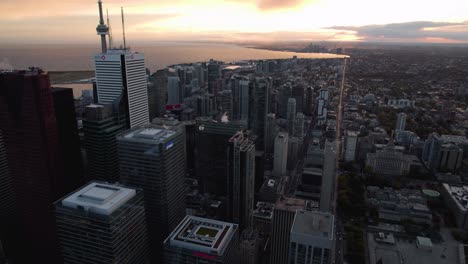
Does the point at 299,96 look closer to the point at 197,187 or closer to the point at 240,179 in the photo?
the point at 197,187

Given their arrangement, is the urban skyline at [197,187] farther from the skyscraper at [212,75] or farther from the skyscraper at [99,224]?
the skyscraper at [212,75]

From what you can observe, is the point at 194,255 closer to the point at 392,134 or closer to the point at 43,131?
the point at 43,131

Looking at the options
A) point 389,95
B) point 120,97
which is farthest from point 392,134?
point 120,97

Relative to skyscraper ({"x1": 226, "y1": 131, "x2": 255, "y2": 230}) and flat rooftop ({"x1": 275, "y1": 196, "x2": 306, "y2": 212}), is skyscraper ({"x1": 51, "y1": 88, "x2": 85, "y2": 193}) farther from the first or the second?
flat rooftop ({"x1": 275, "y1": 196, "x2": 306, "y2": 212})

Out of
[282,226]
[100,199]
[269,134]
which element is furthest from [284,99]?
[100,199]

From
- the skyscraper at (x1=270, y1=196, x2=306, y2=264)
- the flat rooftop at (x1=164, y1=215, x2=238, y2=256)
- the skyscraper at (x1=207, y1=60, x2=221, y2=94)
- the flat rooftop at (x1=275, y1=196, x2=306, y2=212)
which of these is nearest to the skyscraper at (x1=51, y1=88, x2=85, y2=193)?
the flat rooftop at (x1=164, y1=215, x2=238, y2=256)

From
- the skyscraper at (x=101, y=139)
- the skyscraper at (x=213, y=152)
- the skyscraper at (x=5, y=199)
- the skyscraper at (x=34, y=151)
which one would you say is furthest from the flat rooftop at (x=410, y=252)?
the skyscraper at (x=5, y=199)
